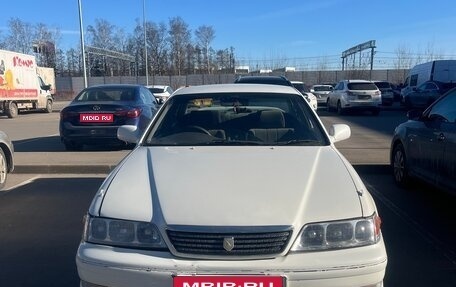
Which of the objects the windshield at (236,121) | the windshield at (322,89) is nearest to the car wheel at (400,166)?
the windshield at (236,121)

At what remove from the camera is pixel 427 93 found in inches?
844

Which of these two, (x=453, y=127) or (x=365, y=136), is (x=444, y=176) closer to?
(x=453, y=127)

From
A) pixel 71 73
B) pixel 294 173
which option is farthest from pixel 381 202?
pixel 71 73

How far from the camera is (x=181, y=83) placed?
61.8 metres

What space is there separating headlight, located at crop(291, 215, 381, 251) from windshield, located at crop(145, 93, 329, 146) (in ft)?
4.18

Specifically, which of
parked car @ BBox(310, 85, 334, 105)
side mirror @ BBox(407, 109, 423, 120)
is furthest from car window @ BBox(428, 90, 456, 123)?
parked car @ BBox(310, 85, 334, 105)

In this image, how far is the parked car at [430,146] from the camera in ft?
17.4

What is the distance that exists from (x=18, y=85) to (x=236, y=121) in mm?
21220

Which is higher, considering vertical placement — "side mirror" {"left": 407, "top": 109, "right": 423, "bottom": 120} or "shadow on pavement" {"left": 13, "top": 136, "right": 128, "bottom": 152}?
"side mirror" {"left": 407, "top": 109, "right": 423, "bottom": 120}

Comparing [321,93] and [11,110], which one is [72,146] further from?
[321,93]

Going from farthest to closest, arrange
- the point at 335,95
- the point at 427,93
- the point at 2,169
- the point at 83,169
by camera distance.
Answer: the point at 335,95 → the point at 427,93 → the point at 83,169 → the point at 2,169

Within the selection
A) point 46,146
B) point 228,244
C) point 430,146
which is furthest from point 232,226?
point 46,146

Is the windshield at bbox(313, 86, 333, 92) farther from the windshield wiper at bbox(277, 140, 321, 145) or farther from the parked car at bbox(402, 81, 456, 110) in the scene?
the windshield wiper at bbox(277, 140, 321, 145)

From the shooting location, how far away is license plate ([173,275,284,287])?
2.42 m
